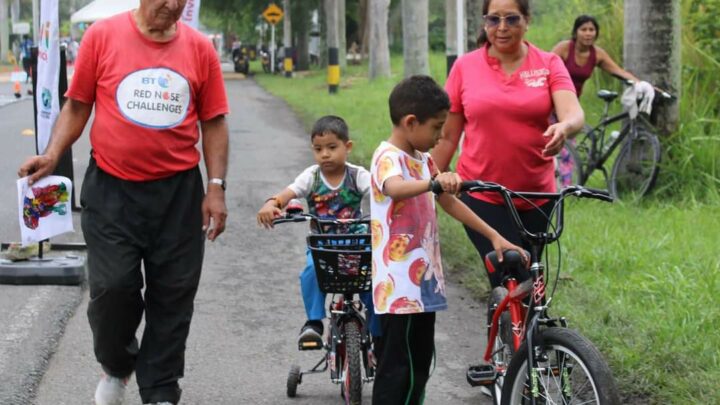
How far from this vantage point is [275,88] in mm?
37375

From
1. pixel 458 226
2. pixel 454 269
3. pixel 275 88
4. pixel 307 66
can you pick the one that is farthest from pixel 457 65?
pixel 307 66

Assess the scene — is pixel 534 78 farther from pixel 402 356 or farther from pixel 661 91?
pixel 661 91

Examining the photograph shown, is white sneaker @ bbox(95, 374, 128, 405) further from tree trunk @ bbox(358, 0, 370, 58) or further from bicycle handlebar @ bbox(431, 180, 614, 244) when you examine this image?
tree trunk @ bbox(358, 0, 370, 58)

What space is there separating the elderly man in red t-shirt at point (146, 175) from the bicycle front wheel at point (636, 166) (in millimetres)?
6190

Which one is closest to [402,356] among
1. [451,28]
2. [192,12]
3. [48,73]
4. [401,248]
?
[401,248]

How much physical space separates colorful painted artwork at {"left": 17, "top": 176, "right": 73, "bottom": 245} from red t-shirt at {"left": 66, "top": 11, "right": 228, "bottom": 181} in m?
1.28

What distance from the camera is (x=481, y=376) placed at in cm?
512

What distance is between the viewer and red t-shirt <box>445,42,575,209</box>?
17.3ft

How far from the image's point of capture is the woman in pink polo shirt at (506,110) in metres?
5.25

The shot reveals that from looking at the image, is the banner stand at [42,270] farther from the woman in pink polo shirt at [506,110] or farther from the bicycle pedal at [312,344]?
the woman in pink polo shirt at [506,110]

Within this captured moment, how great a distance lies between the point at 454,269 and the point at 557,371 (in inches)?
173

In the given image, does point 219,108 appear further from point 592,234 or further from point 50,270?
point 592,234

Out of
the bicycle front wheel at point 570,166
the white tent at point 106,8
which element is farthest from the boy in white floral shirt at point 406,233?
the white tent at point 106,8

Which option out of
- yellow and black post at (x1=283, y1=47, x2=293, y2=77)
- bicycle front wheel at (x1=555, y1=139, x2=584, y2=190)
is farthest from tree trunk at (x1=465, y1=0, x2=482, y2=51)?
yellow and black post at (x1=283, y1=47, x2=293, y2=77)
